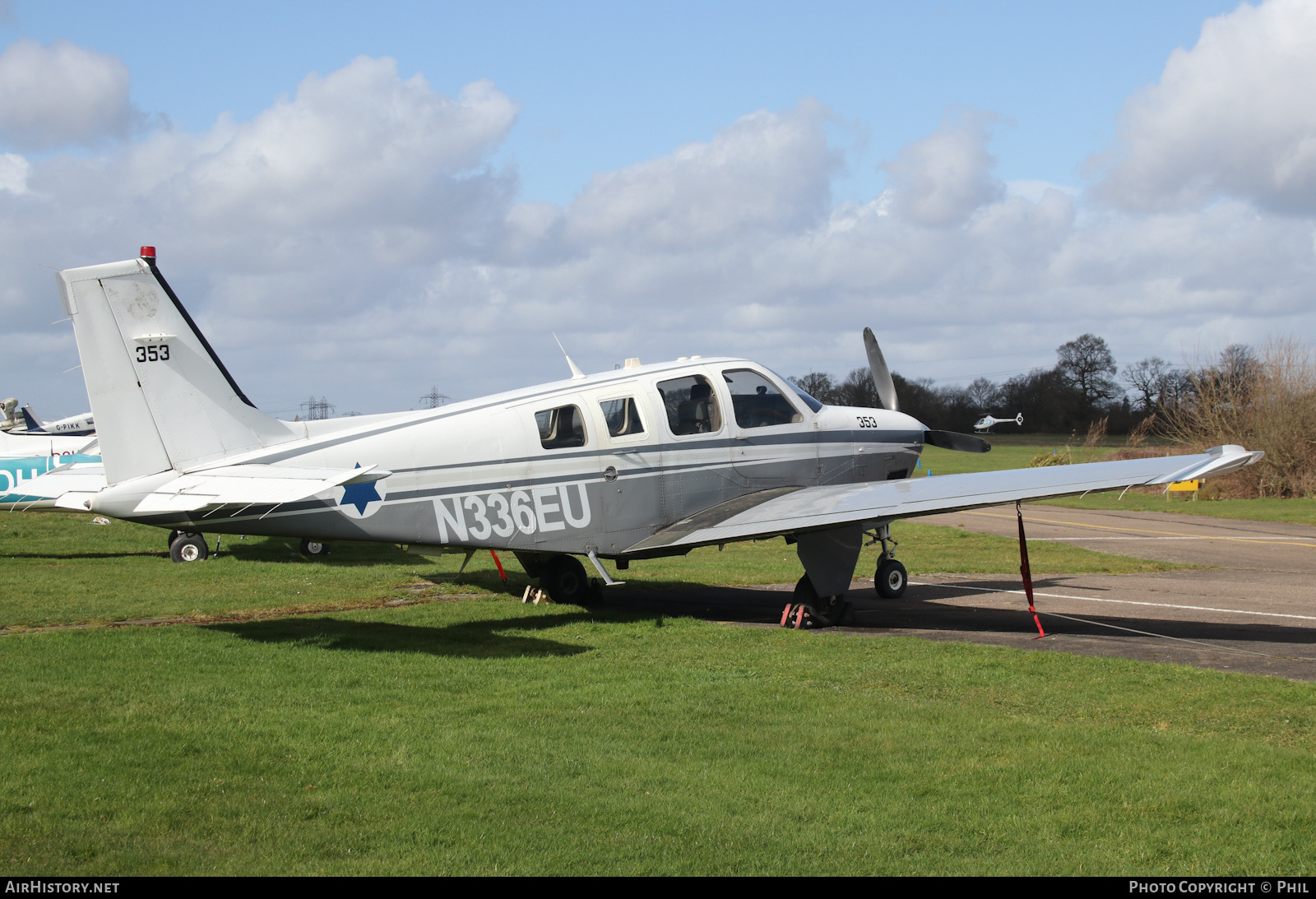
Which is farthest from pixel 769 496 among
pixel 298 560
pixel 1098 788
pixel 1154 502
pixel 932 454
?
pixel 932 454

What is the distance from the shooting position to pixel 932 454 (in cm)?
8031

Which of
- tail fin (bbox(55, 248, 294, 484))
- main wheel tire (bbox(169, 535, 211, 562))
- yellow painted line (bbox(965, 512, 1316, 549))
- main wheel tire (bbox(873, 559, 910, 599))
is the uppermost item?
tail fin (bbox(55, 248, 294, 484))

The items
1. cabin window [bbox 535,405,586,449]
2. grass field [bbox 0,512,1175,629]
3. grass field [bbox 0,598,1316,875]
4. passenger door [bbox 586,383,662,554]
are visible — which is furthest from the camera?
grass field [bbox 0,512,1175,629]

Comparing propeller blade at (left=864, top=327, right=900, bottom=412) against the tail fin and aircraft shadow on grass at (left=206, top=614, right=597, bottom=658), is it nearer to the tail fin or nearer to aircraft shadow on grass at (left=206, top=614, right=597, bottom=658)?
aircraft shadow on grass at (left=206, top=614, right=597, bottom=658)

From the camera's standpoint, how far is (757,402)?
43.1 ft

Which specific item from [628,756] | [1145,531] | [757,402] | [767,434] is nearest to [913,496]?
[767,434]

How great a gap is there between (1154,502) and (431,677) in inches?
1389

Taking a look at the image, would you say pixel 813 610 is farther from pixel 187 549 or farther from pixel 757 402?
pixel 187 549

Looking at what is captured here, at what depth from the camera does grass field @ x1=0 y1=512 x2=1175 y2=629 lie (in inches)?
537

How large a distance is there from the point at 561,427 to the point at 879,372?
7.48 m

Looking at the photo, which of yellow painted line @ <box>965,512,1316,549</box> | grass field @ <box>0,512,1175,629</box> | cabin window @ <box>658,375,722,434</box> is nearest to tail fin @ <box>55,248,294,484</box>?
grass field @ <box>0,512,1175,629</box>

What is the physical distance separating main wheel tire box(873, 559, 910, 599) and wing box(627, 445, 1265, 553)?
2.56m

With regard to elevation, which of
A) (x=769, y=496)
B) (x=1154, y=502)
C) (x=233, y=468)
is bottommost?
(x=1154, y=502)

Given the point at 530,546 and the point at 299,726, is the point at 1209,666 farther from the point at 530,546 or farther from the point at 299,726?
the point at 299,726
